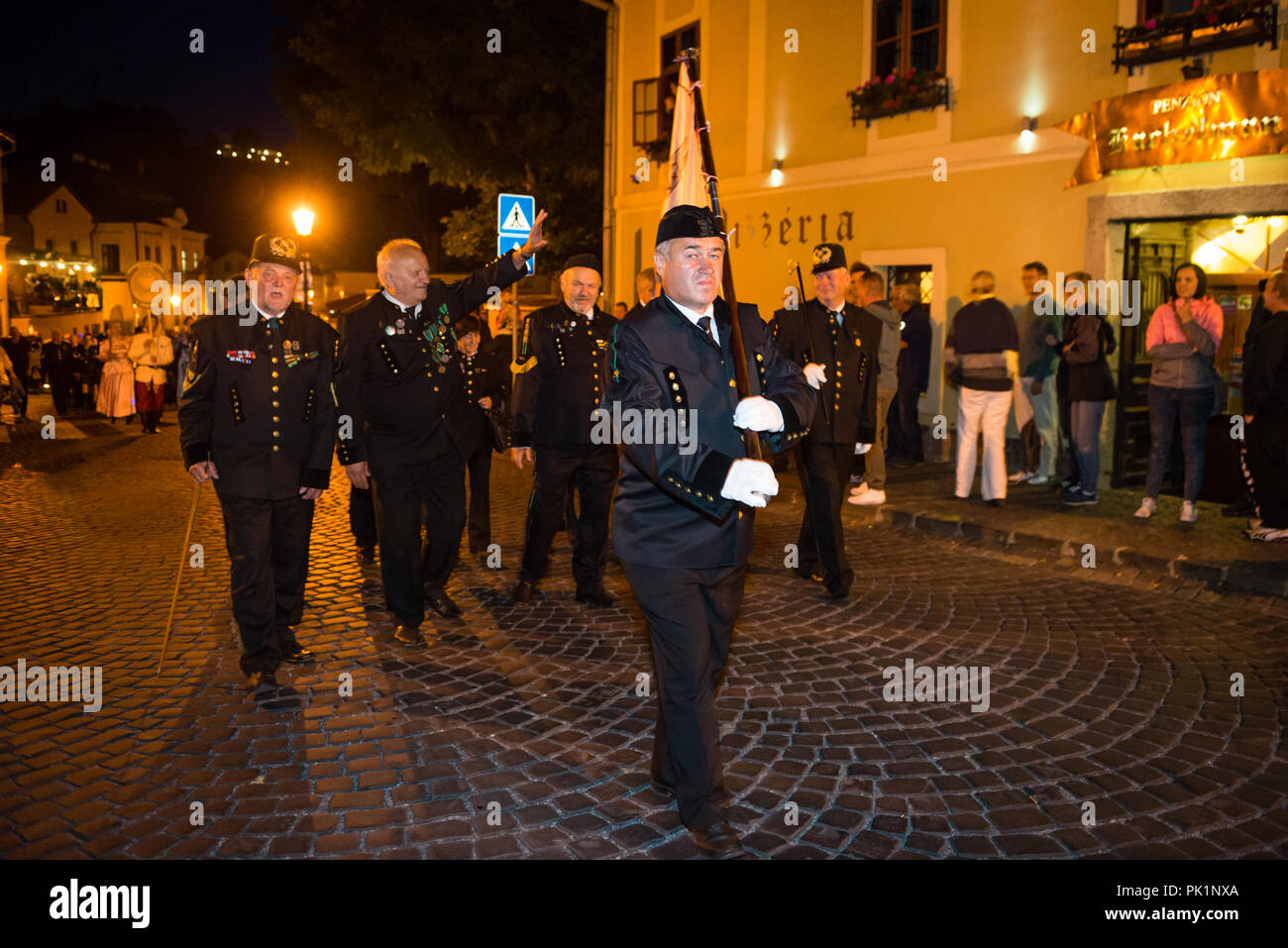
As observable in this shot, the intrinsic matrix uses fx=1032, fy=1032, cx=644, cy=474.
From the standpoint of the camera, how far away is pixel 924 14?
42.0 ft

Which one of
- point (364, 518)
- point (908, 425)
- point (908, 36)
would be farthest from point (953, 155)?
point (364, 518)

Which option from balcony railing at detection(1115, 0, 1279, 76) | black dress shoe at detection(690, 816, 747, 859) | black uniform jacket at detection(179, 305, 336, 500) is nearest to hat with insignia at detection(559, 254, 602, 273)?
black uniform jacket at detection(179, 305, 336, 500)

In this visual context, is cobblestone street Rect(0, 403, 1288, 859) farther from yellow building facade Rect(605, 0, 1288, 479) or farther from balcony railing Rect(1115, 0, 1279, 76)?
balcony railing Rect(1115, 0, 1279, 76)

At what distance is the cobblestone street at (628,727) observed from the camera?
12.6 feet

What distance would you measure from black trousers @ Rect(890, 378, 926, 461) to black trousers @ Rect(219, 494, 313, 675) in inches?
353

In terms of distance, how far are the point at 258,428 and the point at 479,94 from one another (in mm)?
25646

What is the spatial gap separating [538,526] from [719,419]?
3.54 m

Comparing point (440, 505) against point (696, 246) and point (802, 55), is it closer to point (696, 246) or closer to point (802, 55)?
point (696, 246)

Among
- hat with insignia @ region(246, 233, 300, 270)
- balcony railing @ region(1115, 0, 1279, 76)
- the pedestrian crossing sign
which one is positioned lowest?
hat with insignia @ region(246, 233, 300, 270)

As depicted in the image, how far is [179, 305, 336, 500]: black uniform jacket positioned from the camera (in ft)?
17.4

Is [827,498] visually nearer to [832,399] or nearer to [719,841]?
[832,399]

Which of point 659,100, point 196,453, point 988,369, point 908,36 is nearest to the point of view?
point 196,453

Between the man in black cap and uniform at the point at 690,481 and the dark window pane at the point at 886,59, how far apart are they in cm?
1100

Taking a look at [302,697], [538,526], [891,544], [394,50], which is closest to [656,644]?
[302,697]
